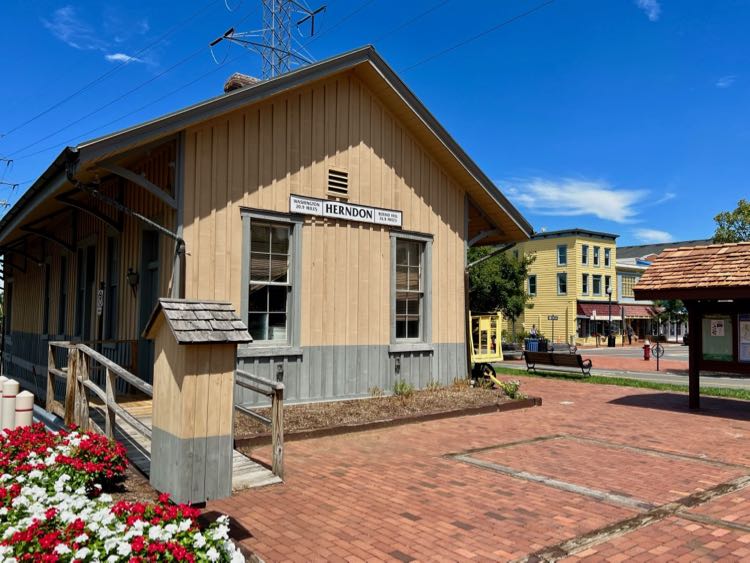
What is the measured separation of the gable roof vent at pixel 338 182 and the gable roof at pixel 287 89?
1636 mm

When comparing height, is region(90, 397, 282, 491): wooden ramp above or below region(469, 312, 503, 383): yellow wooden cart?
below

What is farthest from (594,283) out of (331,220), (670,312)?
(331,220)

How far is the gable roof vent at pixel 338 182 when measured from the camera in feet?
35.6

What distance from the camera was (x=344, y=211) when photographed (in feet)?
35.9

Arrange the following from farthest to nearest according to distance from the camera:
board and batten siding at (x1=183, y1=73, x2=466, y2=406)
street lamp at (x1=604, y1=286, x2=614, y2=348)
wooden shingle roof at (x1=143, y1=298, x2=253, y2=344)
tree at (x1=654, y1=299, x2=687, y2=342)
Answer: street lamp at (x1=604, y1=286, x2=614, y2=348) → tree at (x1=654, y1=299, x2=687, y2=342) → board and batten siding at (x1=183, y1=73, x2=466, y2=406) → wooden shingle roof at (x1=143, y1=298, x2=253, y2=344)

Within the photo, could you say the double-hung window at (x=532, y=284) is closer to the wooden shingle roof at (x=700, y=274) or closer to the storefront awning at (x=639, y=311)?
the storefront awning at (x=639, y=311)

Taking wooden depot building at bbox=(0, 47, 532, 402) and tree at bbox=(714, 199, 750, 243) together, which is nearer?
wooden depot building at bbox=(0, 47, 532, 402)

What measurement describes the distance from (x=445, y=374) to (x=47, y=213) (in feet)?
30.0

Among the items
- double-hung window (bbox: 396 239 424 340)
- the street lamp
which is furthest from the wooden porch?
the street lamp

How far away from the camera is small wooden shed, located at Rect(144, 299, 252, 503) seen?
3.96 m

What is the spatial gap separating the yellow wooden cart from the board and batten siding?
1.72ft

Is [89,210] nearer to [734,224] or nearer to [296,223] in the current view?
[296,223]

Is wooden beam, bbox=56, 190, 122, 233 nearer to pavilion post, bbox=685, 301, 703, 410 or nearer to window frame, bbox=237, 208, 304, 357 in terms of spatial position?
window frame, bbox=237, 208, 304, 357

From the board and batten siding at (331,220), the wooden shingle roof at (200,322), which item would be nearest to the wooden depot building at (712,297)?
the board and batten siding at (331,220)
